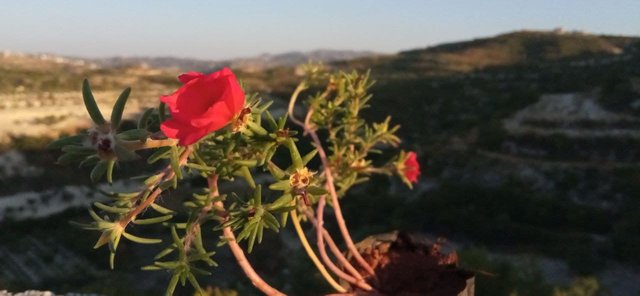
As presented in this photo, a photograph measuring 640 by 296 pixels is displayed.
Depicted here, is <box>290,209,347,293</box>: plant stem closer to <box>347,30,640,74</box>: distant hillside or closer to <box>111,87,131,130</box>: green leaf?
<box>111,87,131,130</box>: green leaf

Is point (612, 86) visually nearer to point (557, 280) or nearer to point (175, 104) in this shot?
point (557, 280)

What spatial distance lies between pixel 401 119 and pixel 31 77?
31.9 metres

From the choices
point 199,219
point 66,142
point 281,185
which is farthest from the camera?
point 199,219

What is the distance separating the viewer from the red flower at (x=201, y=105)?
68.9 inches

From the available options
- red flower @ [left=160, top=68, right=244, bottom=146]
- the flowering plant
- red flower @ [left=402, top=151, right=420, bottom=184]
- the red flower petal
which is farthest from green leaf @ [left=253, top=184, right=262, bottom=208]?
red flower @ [left=402, top=151, right=420, bottom=184]

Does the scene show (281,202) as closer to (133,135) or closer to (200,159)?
(200,159)

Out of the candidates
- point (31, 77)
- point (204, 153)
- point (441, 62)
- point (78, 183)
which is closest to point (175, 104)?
point (204, 153)

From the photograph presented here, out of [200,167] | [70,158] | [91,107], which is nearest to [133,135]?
[91,107]

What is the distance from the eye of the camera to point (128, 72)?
6662 centimetres

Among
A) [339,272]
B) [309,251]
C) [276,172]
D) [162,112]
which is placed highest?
[162,112]

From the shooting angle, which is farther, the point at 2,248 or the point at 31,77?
the point at 31,77

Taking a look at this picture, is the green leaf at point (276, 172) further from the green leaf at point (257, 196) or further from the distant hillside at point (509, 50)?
the distant hillside at point (509, 50)

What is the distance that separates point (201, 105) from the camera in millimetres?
1813

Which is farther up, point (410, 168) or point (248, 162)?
point (248, 162)
